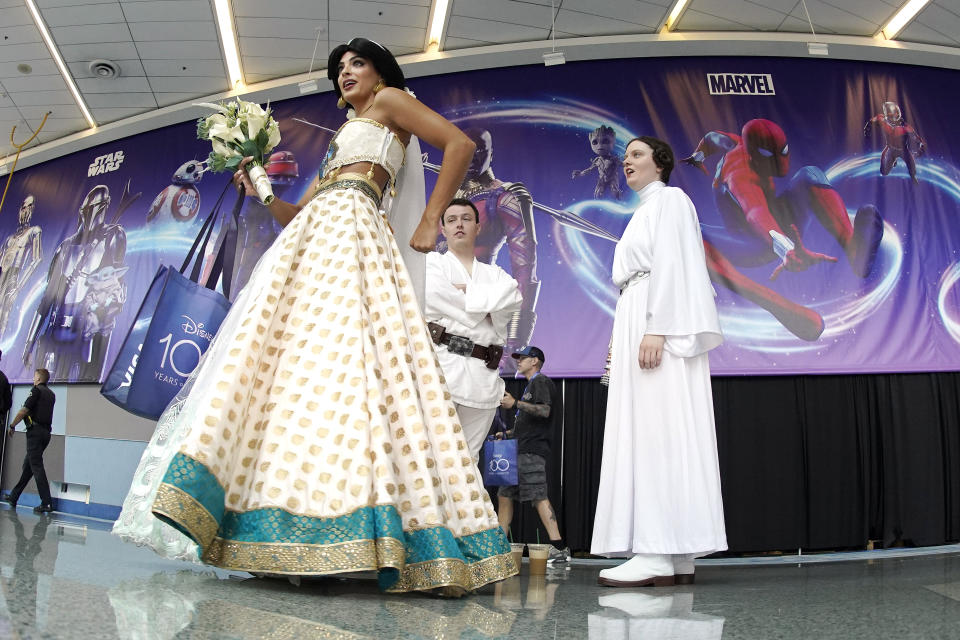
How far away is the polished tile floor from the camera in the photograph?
1.17 m

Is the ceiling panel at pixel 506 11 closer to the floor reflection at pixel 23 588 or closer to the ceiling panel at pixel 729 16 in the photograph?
the ceiling panel at pixel 729 16

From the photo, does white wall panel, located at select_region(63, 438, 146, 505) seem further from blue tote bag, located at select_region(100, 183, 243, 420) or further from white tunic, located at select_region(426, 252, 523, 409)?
white tunic, located at select_region(426, 252, 523, 409)

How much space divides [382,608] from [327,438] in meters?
0.38

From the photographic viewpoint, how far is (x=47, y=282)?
9828 mm

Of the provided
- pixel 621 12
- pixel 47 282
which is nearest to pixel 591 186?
pixel 621 12

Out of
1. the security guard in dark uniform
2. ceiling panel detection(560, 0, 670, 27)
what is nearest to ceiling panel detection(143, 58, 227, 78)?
the security guard in dark uniform

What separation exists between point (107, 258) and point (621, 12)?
666cm

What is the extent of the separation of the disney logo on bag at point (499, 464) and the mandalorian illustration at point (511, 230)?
261cm

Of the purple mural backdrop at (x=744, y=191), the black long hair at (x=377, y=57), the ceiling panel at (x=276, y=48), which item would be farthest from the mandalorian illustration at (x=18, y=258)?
the black long hair at (x=377, y=57)

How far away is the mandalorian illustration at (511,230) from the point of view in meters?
6.93

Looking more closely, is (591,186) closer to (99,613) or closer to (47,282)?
(99,613)

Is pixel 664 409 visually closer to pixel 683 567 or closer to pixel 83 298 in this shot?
pixel 683 567

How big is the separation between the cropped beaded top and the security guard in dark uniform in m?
6.31

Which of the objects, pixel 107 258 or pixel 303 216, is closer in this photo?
pixel 303 216
